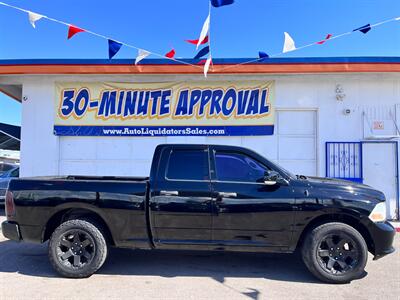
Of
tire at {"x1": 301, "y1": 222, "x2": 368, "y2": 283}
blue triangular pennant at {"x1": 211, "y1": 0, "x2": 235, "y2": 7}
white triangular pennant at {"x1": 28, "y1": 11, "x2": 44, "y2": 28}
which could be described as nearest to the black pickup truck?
tire at {"x1": 301, "y1": 222, "x2": 368, "y2": 283}

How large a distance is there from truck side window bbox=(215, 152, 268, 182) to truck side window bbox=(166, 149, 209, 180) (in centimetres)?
20

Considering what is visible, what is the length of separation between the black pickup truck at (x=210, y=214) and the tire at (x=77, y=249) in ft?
0.04

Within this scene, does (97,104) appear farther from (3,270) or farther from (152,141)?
(3,270)

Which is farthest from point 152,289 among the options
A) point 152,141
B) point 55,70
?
point 55,70

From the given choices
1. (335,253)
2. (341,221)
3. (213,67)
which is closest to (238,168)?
(341,221)

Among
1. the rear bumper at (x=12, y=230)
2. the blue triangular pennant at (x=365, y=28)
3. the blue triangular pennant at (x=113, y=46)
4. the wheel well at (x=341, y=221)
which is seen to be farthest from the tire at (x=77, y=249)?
the blue triangular pennant at (x=365, y=28)

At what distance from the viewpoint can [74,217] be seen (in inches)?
209

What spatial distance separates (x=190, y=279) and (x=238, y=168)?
1.70 meters

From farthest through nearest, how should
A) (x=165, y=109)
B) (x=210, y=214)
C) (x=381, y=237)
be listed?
(x=165, y=109)
(x=210, y=214)
(x=381, y=237)

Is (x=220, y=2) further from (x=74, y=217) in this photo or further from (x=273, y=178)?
(x=74, y=217)

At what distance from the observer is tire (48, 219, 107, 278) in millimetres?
5023

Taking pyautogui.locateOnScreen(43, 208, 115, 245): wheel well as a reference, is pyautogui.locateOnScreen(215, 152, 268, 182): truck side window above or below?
above

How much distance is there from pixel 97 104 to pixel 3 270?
19.3 feet

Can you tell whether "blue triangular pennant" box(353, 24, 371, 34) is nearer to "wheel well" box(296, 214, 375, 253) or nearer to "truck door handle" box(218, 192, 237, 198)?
"wheel well" box(296, 214, 375, 253)
